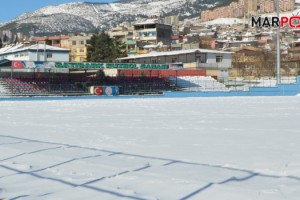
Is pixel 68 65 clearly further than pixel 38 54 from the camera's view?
No

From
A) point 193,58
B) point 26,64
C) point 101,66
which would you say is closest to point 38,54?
point 101,66

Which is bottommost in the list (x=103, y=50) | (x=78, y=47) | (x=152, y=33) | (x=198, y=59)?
(x=198, y=59)

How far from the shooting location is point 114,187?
16.7ft

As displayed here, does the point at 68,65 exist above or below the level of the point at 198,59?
below

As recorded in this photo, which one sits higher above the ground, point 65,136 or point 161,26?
point 161,26

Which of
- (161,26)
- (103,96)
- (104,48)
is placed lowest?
(103,96)

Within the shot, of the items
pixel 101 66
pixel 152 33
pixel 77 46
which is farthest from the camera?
pixel 152 33

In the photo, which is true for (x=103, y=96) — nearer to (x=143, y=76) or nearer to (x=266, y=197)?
(x=143, y=76)

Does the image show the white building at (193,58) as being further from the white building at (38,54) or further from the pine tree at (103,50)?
the pine tree at (103,50)

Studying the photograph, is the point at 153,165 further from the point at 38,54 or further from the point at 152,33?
the point at 152,33

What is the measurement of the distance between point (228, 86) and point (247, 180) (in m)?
38.2

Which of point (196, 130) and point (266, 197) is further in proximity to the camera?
point (196, 130)

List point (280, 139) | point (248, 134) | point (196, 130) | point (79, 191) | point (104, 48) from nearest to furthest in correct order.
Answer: point (79, 191), point (280, 139), point (248, 134), point (196, 130), point (104, 48)

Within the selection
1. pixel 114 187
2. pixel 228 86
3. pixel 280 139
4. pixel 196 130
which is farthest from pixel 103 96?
pixel 114 187
